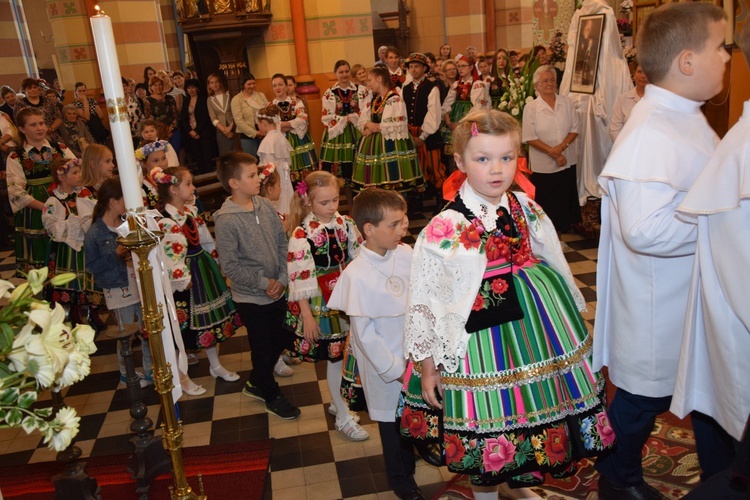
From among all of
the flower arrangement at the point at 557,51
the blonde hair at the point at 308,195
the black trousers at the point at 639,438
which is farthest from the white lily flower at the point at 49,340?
the flower arrangement at the point at 557,51

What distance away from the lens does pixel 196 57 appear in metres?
10.9

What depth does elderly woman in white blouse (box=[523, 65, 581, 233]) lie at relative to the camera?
5.93 m

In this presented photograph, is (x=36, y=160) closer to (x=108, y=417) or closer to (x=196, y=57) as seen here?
(x=108, y=417)

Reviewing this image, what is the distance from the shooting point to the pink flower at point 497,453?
2.17 metres

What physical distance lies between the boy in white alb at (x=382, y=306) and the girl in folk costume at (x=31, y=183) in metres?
3.46

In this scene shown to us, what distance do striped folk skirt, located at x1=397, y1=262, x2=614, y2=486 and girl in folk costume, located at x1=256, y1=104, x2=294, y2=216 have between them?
183 inches

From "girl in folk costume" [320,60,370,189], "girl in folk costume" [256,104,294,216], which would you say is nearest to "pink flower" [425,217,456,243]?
"girl in folk costume" [256,104,294,216]

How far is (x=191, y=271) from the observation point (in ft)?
13.4

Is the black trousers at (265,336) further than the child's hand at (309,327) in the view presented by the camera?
Yes

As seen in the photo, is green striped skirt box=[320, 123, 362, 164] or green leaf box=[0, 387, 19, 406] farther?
green striped skirt box=[320, 123, 362, 164]

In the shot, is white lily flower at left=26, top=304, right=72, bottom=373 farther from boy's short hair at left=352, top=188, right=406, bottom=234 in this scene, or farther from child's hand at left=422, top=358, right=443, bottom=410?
boy's short hair at left=352, top=188, right=406, bottom=234

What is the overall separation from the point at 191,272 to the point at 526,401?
2458 millimetres

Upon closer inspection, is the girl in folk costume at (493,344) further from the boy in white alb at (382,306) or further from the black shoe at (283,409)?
the black shoe at (283,409)

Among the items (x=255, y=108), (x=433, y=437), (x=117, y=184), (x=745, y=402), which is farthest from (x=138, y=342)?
(x=255, y=108)
